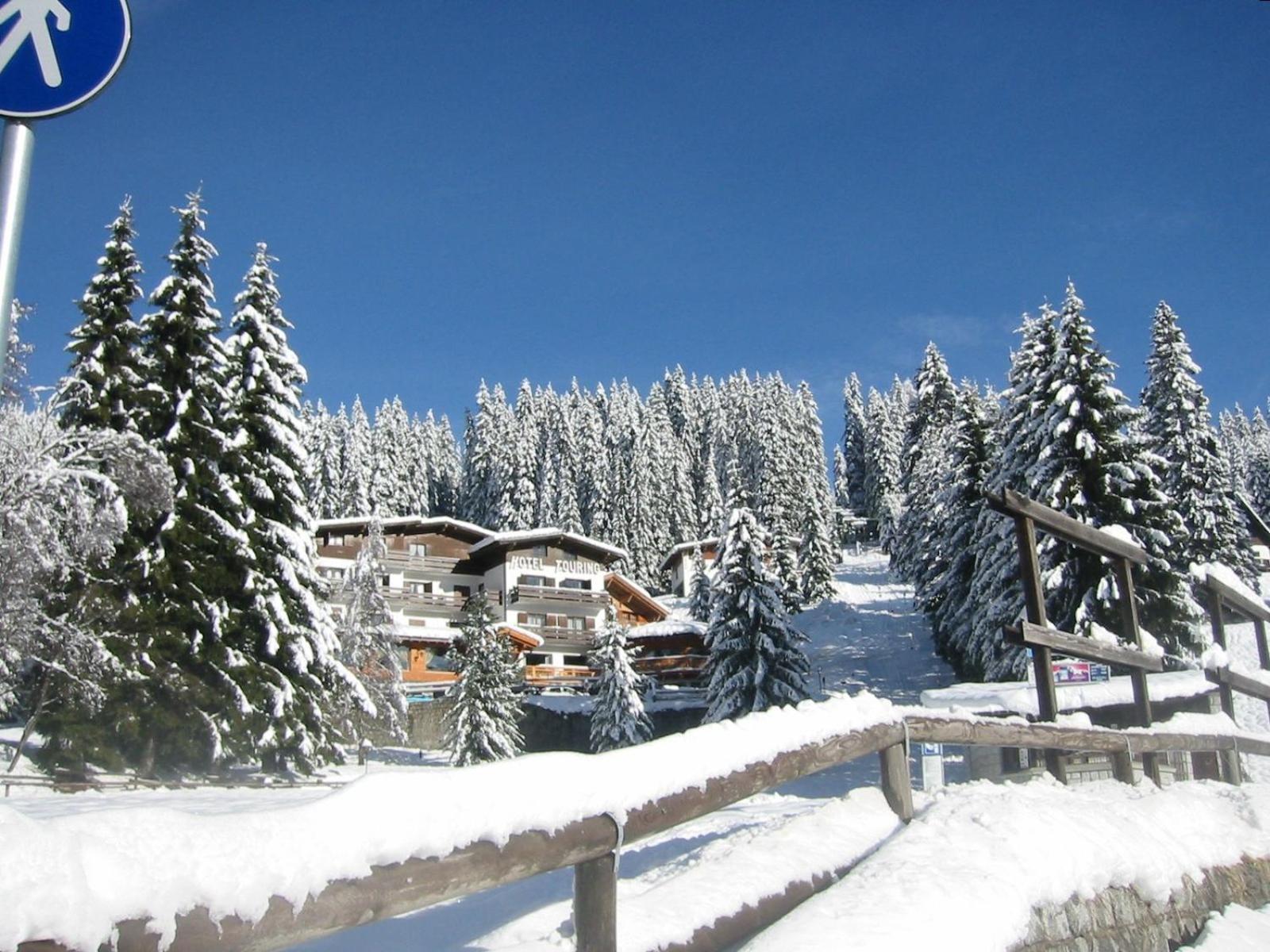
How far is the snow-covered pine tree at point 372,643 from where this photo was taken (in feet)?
114

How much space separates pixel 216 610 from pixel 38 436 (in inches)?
235

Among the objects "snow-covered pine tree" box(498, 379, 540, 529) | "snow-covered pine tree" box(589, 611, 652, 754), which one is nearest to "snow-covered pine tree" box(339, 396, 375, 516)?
"snow-covered pine tree" box(498, 379, 540, 529)

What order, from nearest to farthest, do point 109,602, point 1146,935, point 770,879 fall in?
point 770,879, point 1146,935, point 109,602

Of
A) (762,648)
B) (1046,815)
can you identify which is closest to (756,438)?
(762,648)

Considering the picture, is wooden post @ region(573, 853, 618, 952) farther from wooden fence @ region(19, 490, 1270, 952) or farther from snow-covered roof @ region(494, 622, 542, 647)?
snow-covered roof @ region(494, 622, 542, 647)

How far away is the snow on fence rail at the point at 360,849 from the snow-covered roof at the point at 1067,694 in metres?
12.6

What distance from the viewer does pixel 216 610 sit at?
80.8ft

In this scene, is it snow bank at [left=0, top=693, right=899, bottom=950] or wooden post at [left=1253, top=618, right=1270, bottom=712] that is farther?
wooden post at [left=1253, top=618, right=1270, bottom=712]

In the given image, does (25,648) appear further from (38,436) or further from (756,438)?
(756,438)

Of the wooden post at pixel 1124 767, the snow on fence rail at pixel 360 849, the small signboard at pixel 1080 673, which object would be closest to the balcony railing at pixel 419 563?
the small signboard at pixel 1080 673

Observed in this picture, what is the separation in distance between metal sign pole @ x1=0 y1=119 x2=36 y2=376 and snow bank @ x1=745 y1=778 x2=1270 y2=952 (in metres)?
3.80

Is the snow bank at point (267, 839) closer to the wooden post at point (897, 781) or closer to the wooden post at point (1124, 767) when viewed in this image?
the wooden post at point (897, 781)

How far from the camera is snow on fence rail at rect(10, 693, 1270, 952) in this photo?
2293 millimetres

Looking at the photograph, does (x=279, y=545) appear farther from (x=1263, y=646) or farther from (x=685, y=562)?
(x=685, y=562)
